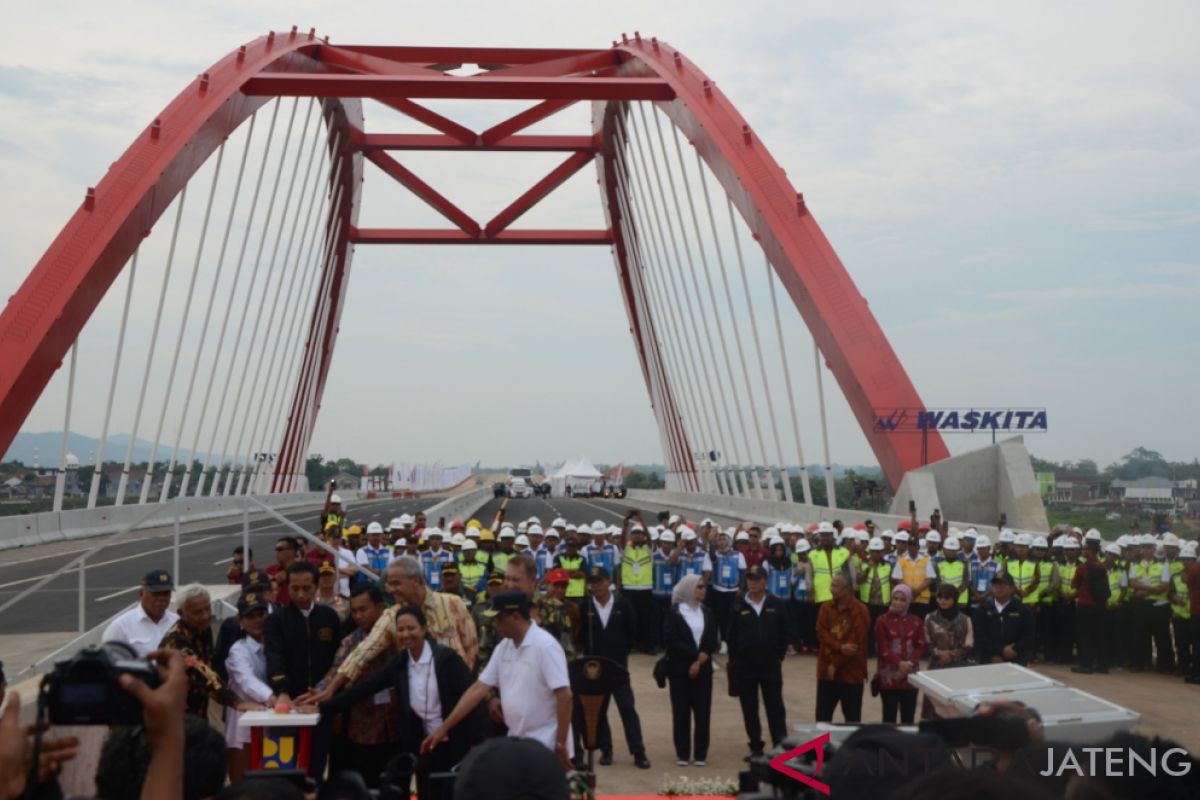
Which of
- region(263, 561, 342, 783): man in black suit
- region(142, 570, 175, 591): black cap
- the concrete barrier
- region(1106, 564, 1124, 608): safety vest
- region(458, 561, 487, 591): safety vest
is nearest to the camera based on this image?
region(263, 561, 342, 783): man in black suit

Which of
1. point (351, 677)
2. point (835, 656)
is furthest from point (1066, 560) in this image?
point (351, 677)

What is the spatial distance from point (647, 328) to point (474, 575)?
124 feet

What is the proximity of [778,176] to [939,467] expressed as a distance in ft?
23.7

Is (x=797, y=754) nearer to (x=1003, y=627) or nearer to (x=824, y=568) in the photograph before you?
(x=1003, y=627)

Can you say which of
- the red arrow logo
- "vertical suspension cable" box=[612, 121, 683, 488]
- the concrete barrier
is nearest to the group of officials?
the red arrow logo

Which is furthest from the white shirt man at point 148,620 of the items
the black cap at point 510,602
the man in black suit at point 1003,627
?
the man in black suit at point 1003,627

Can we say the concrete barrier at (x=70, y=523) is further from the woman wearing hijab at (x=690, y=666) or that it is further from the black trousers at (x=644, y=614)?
the woman wearing hijab at (x=690, y=666)

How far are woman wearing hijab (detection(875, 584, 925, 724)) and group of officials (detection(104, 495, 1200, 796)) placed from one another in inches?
0.7

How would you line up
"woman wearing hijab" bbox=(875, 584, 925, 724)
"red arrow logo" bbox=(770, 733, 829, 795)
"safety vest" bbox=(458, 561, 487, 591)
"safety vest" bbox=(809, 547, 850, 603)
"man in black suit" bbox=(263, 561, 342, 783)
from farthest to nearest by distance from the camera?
1. "safety vest" bbox=(458, 561, 487, 591)
2. "safety vest" bbox=(809, 547, 850, 603)
3. "woman wearing hijab" bbox=(875, 584, 925, 724)
4. "man in black suit" bbox=(263, 561, 342, 783)
5. "red arrow logo" bbox=(770, 733, 829, 795)

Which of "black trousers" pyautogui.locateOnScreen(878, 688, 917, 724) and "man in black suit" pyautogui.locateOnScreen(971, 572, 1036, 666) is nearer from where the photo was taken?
"black trousers" pyautogui.locateOnScreen(878, 688, 917, 724)

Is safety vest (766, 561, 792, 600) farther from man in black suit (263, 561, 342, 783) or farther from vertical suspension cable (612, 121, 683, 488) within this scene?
vertical suspension cable (612, 121, 683, 488)

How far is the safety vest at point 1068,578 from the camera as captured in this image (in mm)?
14586

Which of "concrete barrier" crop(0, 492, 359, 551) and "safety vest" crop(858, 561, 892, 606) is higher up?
"safety vest" crop(858, 561, 892, 606)

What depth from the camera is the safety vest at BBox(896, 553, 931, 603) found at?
561 inches
